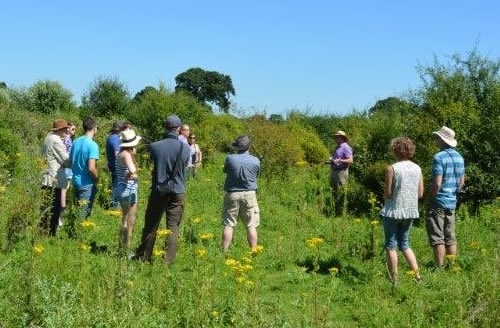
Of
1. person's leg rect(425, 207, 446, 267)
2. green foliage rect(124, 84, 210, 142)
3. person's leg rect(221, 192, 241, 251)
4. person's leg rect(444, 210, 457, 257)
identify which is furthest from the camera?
green foliage rect(124, 84, 210, 142)

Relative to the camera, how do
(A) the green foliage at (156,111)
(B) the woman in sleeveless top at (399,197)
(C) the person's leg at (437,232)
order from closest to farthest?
(B) the woman in sleeveless top at (399,197), (C) the person's leg at (437,232), (A) the green foliage at (156,111)

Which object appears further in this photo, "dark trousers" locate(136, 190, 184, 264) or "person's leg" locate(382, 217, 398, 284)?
"dark trousers" locate(136, 190, 184, 264)

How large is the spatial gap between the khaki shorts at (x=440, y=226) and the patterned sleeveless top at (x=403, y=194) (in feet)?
3.72

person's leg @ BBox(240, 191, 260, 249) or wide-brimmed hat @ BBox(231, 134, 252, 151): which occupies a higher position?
wide-brimmed hat @ BBox(231, 134, 252, 151)

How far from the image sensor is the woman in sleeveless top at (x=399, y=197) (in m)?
6.65

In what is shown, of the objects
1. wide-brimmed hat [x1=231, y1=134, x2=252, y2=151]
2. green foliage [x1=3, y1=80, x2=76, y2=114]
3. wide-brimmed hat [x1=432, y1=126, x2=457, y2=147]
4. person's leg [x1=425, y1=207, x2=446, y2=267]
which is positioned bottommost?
person's leg [x1=425, y1=207, x2=446, y2=267]

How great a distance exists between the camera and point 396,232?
6.79m

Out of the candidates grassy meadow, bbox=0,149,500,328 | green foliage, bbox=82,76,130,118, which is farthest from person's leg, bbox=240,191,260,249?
green foliage, bbox=82,76,130,118

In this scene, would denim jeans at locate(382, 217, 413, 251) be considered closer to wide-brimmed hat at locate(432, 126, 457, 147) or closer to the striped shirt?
the striped shirt

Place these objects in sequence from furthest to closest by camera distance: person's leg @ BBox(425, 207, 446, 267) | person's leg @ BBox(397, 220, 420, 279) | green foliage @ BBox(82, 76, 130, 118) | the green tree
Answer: green foliage @ BBox(82, 76, 130, 118), the green tree, person's leg @ BBox(425, 207, 446, 267), person's leg @ BBox(397, 220, 420, 279)

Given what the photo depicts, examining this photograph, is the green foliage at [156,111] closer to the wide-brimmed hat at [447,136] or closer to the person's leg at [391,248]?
the wide-brimmed hat at [447,136]

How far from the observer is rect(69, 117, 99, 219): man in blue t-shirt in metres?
8.01

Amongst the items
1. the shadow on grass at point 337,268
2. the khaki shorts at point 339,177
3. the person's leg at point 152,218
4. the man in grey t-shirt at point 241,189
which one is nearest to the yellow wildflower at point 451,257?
the shadow on grass at point 337,268

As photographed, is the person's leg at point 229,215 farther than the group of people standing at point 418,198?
Yes
